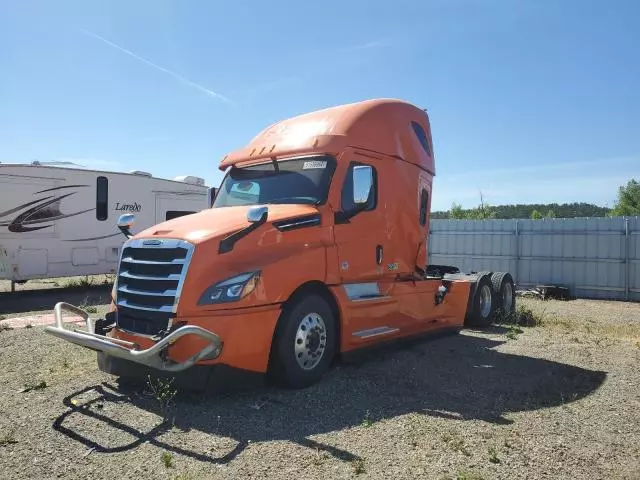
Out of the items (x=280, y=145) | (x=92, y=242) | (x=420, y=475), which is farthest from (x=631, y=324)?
(x=92, y=242)

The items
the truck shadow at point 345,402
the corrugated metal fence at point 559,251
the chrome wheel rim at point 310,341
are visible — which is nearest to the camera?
the truck shadow at point 345,402

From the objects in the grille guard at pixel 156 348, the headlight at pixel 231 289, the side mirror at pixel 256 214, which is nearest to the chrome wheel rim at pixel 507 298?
the side mirror at pixel 256 214

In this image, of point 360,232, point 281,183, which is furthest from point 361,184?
point 281,183

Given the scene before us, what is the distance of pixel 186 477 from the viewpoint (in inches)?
150

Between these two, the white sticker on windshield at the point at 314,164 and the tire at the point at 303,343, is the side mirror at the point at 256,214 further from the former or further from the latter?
the white sticker on windshield at the point at 314,164

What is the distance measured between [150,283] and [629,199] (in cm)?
6633

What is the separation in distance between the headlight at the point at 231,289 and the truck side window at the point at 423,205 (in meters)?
3.93

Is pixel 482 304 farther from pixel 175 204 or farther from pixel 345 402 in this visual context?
pixel 175 204

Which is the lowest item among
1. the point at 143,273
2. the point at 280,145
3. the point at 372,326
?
the point at 372,326

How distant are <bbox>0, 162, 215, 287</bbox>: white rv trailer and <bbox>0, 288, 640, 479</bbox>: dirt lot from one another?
7234 mm

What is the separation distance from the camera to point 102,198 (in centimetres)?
1569

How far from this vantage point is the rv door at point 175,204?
55.8ft

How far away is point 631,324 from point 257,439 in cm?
1015

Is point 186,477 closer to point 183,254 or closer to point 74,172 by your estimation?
point 183,254
